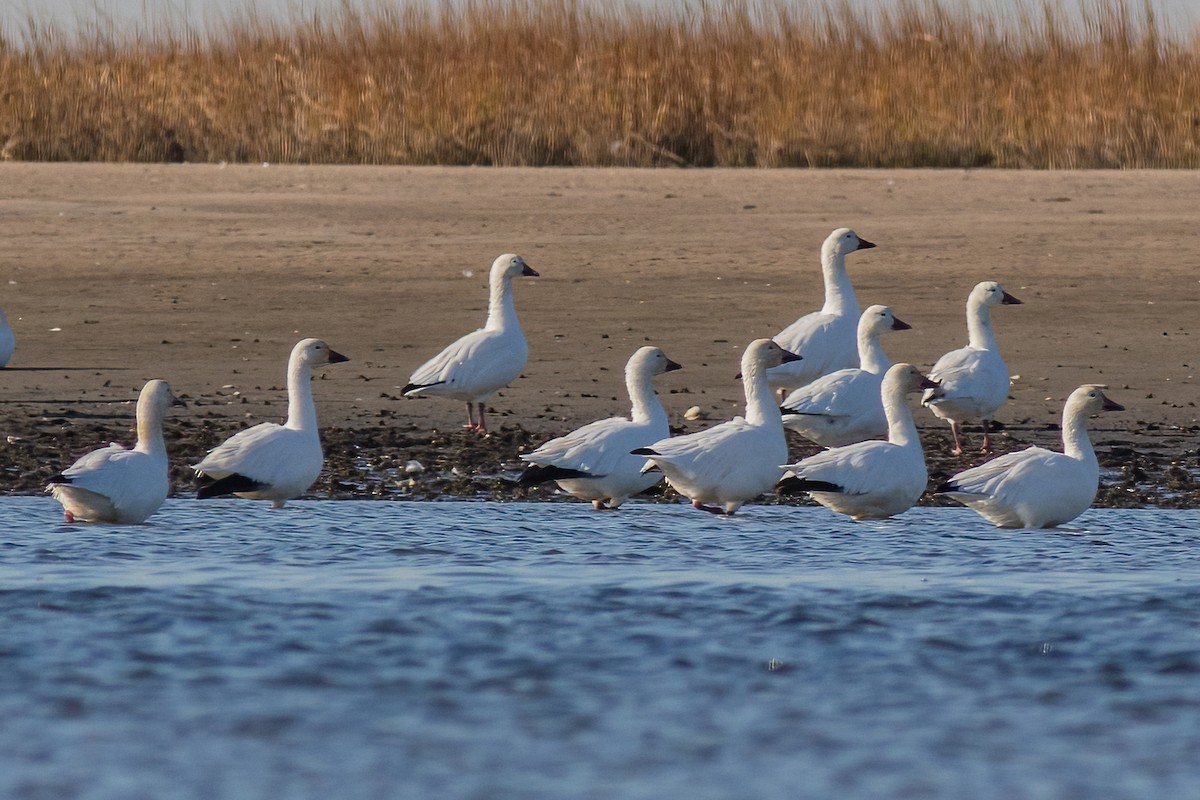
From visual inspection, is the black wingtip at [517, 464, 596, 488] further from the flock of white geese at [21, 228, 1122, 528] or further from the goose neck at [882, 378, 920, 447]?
the goose neck at [882, 378, 920, 447]

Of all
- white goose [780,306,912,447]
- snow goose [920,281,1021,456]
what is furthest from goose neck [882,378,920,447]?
snow goose [920,281,1021,456]

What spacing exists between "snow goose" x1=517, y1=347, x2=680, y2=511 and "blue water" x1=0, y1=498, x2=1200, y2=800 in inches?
5.9

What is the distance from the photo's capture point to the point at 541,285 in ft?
49.5

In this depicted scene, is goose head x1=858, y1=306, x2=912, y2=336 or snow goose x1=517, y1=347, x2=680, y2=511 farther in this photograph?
goose head x1=858, y1=306, x2=912, y2=336

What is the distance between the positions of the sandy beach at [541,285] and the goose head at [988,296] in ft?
1.55

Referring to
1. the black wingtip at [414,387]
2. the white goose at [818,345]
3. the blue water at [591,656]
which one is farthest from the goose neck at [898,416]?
the black wingtip at [414,387]

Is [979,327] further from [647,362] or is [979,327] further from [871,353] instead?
[647,362]

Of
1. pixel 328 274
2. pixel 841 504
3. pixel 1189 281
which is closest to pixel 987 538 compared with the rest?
pixel 841 504

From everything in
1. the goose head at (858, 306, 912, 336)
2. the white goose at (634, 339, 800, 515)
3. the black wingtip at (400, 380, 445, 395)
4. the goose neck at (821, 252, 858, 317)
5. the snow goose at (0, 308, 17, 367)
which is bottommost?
the white goose at (634, 339, 800, 515)

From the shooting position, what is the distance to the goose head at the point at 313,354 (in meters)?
10.6

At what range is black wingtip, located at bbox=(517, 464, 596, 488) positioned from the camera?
948 cm

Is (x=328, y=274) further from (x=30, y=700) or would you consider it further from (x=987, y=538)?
(x=30, y=700)

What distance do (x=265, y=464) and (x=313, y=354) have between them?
4.22 ft

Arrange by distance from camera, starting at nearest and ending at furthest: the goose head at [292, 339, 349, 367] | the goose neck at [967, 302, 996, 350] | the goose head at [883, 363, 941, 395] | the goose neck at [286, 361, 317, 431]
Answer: the goose neck at [286, 361, 317, 431], the goose head at [883, 363, 941, 395], the goose head at [292, 339, 349, 367], the goose neck at [967, 302, 996, 350]
